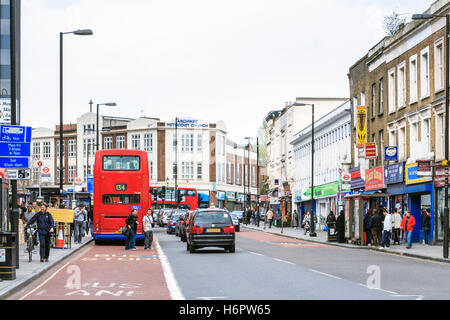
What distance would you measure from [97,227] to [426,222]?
52.1ft

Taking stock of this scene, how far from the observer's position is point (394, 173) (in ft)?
155

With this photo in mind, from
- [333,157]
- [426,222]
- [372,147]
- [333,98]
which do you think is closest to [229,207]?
[333,98]

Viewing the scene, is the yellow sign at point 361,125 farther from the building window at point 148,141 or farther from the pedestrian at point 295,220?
the building window at point 148,141

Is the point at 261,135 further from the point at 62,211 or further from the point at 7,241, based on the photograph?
the point at 7,241

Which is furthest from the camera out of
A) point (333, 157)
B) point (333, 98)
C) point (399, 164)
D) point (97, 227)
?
point (333, 98)

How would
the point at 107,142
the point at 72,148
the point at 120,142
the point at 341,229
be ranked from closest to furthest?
the point at 341,229 < the point at 120,142 < the point at 107,142 < the point at 72,148

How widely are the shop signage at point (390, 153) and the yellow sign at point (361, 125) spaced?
6.60 m

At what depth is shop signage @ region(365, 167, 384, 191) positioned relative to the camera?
5028 cm

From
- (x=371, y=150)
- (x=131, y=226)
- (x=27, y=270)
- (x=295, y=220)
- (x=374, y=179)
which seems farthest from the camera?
(x=295, y=220)

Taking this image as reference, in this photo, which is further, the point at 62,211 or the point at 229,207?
the point at 229,207

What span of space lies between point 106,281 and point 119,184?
744 inches

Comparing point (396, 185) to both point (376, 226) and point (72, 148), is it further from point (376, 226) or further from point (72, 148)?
point (72, 148)

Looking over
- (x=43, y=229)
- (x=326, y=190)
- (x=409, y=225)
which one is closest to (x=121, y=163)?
(x=43, y=229)

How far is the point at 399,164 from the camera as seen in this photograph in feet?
151
